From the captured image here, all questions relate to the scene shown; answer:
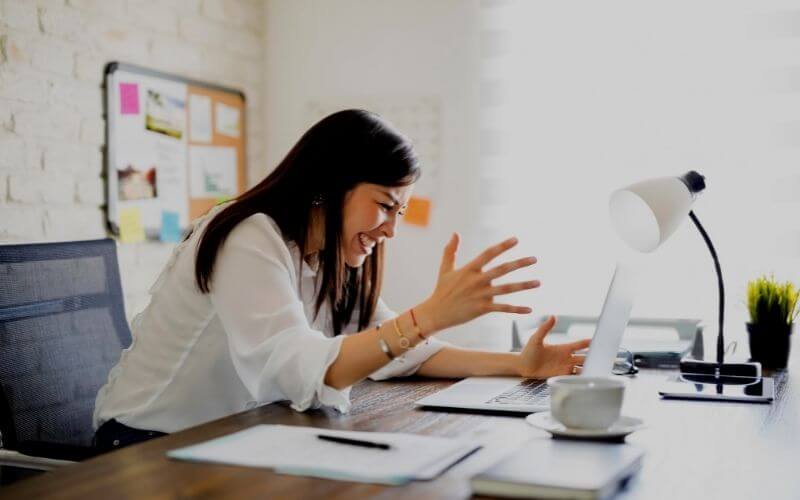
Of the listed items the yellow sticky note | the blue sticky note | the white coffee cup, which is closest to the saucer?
the white coffee cup

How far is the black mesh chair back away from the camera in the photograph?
163 cm

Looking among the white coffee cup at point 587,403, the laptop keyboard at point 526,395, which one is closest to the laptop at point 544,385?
the laptop keyboard at point 526,395

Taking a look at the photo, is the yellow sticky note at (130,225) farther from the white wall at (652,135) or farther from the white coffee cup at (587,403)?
the white coffee cup at (587,403)

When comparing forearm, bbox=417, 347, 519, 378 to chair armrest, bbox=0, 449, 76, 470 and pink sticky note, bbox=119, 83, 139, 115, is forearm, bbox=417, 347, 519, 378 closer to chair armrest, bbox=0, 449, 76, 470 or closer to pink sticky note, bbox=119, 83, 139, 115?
chair armrest, bbox=0, 449, 76, 470

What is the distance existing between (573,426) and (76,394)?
105cm

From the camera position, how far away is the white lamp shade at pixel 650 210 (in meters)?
1.39

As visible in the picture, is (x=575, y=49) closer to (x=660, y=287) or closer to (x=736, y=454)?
(x=660, y=287)

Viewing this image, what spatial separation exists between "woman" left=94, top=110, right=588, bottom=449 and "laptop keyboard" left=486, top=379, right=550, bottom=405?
8cm

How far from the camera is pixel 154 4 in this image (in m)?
3.01

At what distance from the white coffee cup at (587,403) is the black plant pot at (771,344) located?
3.16ft

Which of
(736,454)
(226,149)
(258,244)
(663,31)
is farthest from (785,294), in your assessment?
(226,149)

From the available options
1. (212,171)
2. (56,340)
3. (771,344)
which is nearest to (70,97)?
(212,171)

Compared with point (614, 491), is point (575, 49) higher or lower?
higher

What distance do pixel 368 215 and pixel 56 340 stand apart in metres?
0.65
